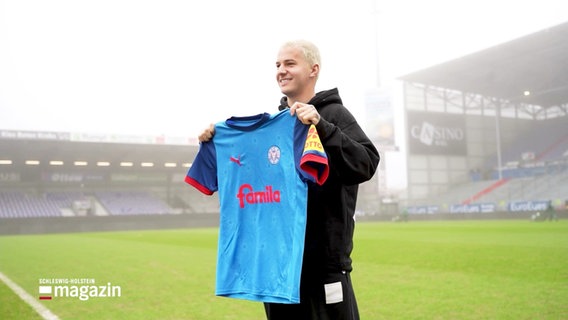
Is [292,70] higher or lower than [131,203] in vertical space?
higher

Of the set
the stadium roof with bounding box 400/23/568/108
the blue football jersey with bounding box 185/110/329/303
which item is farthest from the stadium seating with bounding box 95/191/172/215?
the blue football jersey with bounding box 185/110/329/303

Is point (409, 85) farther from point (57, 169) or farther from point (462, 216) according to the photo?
point (57, 169)

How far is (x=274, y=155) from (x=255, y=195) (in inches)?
8.9

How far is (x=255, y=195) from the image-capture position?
250 centimetres

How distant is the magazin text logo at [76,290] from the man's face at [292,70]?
624 centimetres

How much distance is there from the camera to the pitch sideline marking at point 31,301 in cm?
614

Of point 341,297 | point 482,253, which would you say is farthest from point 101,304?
point 482,253

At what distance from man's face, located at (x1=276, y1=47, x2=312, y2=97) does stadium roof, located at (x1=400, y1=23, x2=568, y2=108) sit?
103ft

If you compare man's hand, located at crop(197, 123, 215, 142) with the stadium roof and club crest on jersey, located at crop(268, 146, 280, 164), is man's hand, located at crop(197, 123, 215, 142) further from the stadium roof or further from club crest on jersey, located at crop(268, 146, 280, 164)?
the stadium roof

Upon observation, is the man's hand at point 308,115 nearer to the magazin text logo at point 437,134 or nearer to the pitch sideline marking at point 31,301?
the pitch sideline marking at point 31,301

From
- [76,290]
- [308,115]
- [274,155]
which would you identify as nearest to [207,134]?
[274,155]

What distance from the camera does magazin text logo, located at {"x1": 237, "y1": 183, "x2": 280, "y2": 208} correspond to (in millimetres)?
2426

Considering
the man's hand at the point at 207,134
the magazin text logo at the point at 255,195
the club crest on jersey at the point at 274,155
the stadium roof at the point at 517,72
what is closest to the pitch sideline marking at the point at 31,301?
the man's hand at the point at 207,134

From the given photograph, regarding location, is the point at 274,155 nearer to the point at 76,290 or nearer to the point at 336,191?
the point at 336,191
